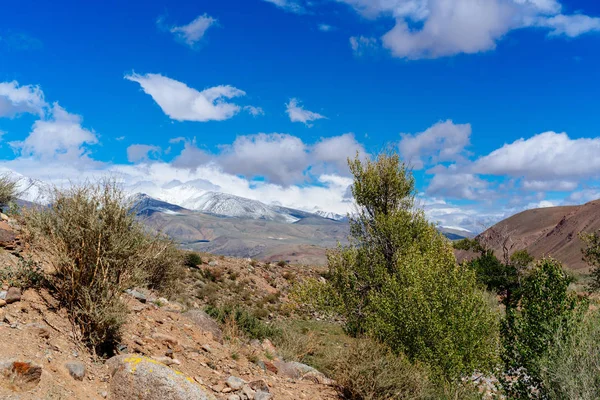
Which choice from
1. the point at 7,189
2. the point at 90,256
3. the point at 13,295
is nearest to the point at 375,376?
the point at 90,256

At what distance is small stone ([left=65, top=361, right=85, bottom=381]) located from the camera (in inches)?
325

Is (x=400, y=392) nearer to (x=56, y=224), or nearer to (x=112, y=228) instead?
(x=112, y=228)

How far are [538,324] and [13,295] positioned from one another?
15148 millimetres

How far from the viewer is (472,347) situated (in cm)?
1523

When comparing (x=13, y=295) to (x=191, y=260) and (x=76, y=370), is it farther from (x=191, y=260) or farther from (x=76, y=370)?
(x=191, y=260)

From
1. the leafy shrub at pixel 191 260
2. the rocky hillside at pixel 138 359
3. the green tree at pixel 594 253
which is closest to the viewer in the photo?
the rocky hillside at pixel 138 359

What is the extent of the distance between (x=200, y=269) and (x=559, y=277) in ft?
103

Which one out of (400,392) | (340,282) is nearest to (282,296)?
(340,282)

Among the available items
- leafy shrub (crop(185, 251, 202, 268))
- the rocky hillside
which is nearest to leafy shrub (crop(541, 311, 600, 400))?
the rocky hillside

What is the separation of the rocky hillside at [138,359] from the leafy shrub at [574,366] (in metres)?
6.57

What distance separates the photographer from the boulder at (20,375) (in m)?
7.10

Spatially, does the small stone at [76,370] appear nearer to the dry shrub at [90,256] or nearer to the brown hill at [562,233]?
the dry shrub at [90,256]

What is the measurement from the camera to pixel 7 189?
73.0 feet

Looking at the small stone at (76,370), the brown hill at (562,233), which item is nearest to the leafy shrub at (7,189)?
the small stone at (76,370)
